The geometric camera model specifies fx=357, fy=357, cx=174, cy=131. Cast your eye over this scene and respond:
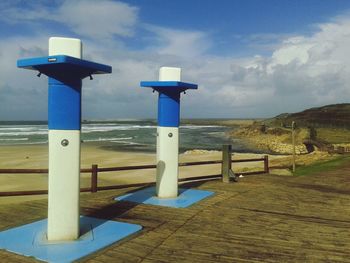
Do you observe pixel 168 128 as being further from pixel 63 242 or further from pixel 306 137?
pixel 306 137

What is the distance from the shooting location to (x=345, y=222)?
23.6 feet

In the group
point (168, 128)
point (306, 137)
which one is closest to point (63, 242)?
point (168, 128)

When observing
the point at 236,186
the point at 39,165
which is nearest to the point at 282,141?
the point at 39,165

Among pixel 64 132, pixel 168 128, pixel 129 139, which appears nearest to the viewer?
pixel 64 132

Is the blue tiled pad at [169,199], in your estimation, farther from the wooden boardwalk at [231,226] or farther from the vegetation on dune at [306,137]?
the vegetation on dune at [306,137]

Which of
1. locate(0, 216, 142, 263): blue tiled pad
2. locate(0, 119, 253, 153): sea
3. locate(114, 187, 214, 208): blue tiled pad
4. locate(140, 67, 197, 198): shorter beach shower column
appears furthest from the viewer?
locate(0, 119, 253, 153): sea

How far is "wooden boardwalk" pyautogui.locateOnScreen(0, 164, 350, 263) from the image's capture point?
529 cm

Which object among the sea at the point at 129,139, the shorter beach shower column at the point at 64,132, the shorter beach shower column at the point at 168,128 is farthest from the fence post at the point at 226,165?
the sea at the point at 129,139

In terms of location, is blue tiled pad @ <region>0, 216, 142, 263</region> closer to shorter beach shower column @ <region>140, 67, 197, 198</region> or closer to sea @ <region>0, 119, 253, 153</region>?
shorter beach shower column @ <region>140, 67, 197, 198</region>

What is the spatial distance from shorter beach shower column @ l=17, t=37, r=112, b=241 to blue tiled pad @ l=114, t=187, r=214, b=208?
9.30ft

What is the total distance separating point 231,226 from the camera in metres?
6.72

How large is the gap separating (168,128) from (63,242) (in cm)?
385

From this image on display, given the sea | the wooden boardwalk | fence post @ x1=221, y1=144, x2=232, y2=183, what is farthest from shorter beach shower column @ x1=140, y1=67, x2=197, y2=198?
the sea

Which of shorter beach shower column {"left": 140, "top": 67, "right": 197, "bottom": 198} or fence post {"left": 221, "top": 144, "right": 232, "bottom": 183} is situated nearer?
shorter beach shower column {"left": 140, "top": 67, "right": 197, "bottom": 198}
